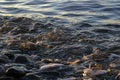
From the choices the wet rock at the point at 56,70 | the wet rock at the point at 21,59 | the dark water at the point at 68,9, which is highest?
the dark water at the point at 68,9

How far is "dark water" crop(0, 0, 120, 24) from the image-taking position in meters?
9.95

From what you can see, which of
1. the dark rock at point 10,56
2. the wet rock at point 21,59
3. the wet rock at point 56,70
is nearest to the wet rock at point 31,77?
the wet rock at point 56,70

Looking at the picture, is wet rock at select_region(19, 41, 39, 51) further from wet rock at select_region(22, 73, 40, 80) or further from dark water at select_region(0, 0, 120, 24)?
dark water at select_region(0, 0, 120, 24)

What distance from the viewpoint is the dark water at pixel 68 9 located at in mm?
9945

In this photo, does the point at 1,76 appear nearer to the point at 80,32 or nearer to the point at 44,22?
the point at 80,32

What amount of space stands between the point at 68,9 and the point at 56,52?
14.0 feet

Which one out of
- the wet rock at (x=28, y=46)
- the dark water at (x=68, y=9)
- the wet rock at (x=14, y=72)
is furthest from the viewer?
the dark water at (x=68, y=9)

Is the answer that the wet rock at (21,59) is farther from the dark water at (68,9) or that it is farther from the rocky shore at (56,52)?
the dark water at (68,9)

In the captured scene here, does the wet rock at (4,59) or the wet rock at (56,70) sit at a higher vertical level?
the wet rock at (4,59)

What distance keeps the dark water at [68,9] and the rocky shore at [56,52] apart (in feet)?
2.38

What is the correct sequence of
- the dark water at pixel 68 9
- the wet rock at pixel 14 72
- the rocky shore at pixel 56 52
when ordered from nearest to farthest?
the wet rock at pixel 14 72, the rocky shore at pixel 56 52, the dark water at pixel 68 9

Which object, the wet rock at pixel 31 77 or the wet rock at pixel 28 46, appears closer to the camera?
the wet rock at pixel 31 77

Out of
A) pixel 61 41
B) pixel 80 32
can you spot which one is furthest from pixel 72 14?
pixel 61 41

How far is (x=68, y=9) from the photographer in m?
11.1
